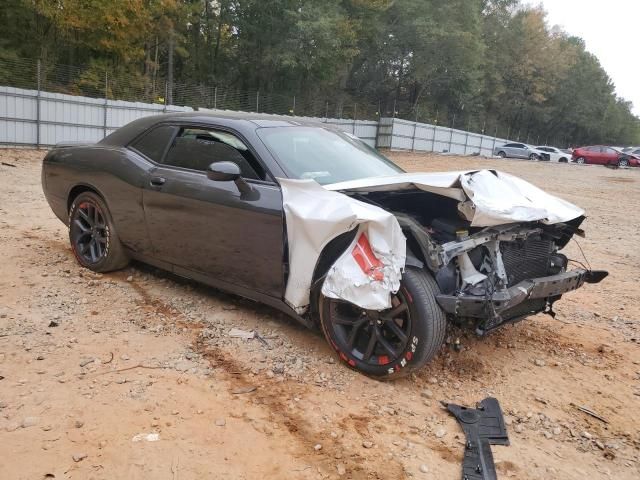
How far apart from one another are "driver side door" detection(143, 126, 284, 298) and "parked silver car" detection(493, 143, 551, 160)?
36700mm

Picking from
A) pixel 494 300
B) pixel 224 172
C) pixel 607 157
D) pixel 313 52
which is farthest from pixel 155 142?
pixel 607 157

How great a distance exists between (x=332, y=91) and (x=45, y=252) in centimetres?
3180

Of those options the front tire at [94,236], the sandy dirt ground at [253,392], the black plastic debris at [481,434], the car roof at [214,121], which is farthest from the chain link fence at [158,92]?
the black plastic debris at [481,434]

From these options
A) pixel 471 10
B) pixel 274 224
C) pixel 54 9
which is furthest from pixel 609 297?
pixel 471 10

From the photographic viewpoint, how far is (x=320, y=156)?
4043 millimetres

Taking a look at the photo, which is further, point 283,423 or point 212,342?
point 212,342

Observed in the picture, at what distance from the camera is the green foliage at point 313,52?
2136cm

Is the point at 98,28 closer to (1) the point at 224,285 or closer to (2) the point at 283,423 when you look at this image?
(1) the point at 224,285

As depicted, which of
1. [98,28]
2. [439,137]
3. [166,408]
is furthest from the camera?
[439,137]

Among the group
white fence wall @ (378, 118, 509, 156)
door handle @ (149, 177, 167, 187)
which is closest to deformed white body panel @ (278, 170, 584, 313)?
door handle @ (149, 177, 167, 187)

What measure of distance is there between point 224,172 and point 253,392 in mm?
1393

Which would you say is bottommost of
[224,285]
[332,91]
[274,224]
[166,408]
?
[166,408]

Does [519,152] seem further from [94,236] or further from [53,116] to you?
[94,236]

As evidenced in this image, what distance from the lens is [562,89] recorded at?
58.6 metres
